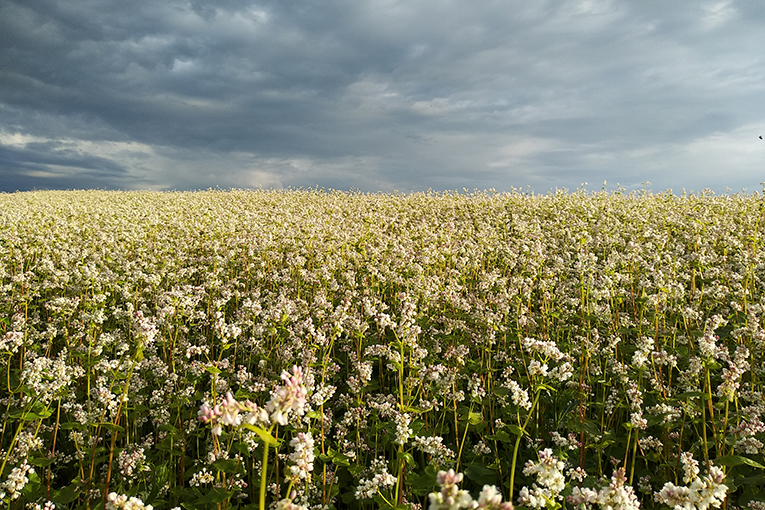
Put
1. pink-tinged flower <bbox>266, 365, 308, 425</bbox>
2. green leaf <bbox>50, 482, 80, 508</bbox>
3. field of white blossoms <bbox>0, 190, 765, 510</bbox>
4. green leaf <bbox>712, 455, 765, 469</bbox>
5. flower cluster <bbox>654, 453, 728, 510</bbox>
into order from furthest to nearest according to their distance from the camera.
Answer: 1. green leaf <bbox>50, 482, 80, 508</bbox>
2. field of white blossoms <bbox>0, 190, 765, 510</bbox>
3. green leaf <bbox>712, 455, 765, 469</bbox>
4. flower cluster <bbox>654, 453, 728, 510</bbox>
5. pink-tinged flower <bbox>266, 365, 308, 425</bbox>

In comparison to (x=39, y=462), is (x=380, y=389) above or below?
above

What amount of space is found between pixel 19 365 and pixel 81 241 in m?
7.24

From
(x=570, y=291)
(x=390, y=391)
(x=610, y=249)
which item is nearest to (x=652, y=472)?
(x=390, y=391)

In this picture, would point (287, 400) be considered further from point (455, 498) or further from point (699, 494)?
point (699, 494)

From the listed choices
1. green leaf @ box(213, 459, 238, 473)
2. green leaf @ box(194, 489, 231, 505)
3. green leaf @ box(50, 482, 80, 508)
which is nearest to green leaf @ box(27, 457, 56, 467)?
green leaf @ box(50, 482, 80, 508)

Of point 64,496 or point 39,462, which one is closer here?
point 64,496

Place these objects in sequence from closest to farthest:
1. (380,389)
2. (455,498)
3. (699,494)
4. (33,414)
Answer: (455,498), (699,494), (33,414), (380,389)

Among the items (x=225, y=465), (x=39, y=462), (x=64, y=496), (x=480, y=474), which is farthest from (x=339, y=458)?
(x=39, y=462)

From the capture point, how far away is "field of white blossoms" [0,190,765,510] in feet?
12.6

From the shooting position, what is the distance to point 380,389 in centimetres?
631

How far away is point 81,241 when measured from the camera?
1245 centimetres

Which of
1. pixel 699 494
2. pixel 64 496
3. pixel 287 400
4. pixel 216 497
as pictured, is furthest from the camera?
pixel 64 496

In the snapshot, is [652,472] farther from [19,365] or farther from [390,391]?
[19,365]

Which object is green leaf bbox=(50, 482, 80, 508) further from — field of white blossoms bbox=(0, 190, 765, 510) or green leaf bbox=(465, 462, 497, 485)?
green leaf bbox=(465, 462, 497, 485)
